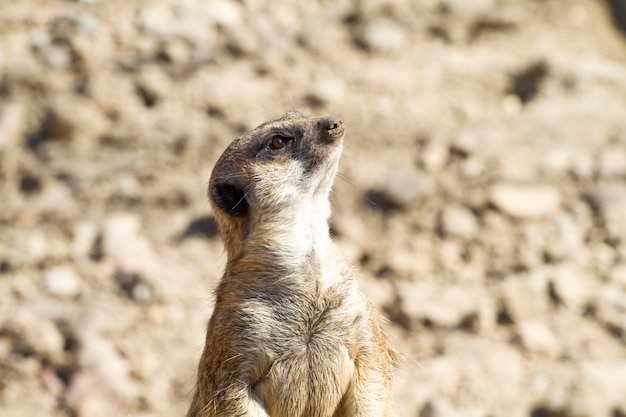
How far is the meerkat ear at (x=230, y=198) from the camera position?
3.75 m

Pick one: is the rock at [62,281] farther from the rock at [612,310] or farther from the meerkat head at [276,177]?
the rock at [612,310]

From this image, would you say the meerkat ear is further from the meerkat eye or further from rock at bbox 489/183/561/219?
rock at bbox 489/183/561/219

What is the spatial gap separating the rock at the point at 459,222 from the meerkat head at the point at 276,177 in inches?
86.2

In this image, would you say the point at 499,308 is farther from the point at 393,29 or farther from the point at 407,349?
the point at 393,29

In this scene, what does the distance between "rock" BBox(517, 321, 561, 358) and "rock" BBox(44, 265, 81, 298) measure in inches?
99.6

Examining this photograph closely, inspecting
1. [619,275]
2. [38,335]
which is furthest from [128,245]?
[619,275]

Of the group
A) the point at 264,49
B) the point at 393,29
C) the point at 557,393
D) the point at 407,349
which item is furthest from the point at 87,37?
the point at 557,393

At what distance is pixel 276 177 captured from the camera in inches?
146

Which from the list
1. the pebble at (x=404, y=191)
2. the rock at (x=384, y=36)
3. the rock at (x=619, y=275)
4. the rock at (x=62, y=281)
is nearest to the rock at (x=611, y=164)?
the rock at (x=619, y=275)

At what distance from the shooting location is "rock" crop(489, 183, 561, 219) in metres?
5.88

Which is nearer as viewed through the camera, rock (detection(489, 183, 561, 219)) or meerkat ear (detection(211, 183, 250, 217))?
meerkat ear (detection(211, 183, 250, 217))

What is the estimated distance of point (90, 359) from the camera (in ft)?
17.2

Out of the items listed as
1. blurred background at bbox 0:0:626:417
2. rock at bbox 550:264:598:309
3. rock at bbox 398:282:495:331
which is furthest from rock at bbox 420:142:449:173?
rock at bbox 550:264:598:309

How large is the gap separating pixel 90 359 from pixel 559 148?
10.3 feet
